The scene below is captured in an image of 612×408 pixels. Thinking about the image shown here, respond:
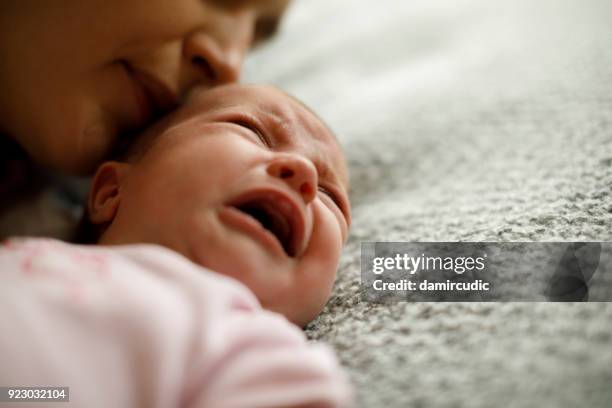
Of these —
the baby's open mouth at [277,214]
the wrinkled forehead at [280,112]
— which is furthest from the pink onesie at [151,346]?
the wrinkled forehead at [280,112]

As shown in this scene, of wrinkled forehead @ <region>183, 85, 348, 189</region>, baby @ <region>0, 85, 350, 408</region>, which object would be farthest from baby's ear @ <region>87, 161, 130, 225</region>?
wrinkled forehead @ <region>183, 85, 348, 189</region>

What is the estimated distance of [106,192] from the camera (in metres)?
0.74

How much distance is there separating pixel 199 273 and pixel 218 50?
17.8 inches

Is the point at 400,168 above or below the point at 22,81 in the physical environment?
below

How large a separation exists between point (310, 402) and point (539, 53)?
35.1 inches

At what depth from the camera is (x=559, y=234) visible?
0.62 metres

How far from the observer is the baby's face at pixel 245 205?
58 cm

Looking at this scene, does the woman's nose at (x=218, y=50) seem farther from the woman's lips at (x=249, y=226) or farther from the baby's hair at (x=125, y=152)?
the woman's lips at (x=249, y=226)

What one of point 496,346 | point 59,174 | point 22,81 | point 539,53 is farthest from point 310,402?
point 539,53

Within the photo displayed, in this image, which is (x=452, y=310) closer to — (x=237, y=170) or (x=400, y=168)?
(x=237, y=170)

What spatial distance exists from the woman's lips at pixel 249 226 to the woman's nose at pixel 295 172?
0.20 feet

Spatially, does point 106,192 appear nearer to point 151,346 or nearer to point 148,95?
point 148,95

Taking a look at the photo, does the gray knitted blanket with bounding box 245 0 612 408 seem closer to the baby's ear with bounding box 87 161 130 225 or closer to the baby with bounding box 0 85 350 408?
the baby with bounding box 0 85 350 408

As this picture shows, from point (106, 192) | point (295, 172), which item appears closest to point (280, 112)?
point (295, 172)
